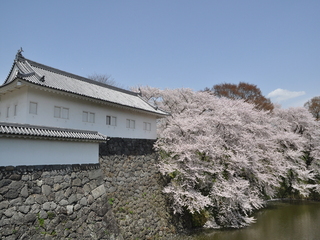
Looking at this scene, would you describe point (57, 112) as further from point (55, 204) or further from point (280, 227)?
point (280, 227)

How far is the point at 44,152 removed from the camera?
25.5ft

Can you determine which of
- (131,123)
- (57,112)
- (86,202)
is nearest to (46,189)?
(86,202)

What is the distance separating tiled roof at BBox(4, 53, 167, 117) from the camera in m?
9.95

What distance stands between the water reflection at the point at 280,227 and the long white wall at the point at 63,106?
7.22 m

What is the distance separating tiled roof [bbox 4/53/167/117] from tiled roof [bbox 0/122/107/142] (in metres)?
2.43

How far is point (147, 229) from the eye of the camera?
10.5 m

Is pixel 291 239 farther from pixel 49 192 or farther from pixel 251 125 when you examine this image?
pixel 49 192

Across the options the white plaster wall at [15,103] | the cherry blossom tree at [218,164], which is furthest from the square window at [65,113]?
the cherry blossom tree at [218,164]

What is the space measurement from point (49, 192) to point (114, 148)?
414cm

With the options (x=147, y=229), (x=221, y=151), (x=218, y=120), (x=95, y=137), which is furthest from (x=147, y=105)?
(x=147, y=229)

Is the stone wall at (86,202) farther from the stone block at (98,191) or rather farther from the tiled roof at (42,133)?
the tiled roof at (42,133)

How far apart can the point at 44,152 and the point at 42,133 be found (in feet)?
2.23

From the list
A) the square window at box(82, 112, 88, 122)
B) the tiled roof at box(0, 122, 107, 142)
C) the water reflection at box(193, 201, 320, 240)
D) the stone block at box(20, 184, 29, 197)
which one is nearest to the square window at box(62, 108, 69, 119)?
the square window at box(82, 112, 88, 122)

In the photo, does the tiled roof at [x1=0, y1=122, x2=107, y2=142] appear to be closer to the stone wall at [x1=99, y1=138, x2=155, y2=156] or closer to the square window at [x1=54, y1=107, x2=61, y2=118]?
the stone wall at [x1=99, y1=138, x2=155, y2=156]
